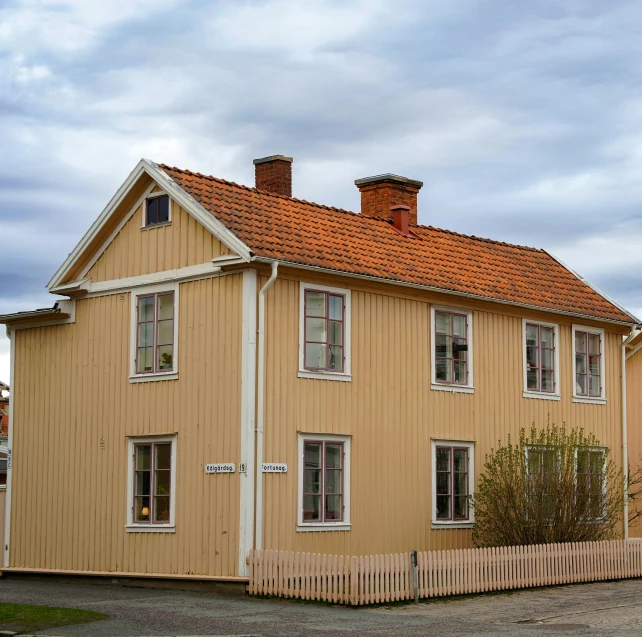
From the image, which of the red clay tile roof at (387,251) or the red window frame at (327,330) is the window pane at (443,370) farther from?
the red window frame at (327,330)

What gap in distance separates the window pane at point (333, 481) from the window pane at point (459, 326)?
4582 mm

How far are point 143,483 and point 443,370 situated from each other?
21.7ft

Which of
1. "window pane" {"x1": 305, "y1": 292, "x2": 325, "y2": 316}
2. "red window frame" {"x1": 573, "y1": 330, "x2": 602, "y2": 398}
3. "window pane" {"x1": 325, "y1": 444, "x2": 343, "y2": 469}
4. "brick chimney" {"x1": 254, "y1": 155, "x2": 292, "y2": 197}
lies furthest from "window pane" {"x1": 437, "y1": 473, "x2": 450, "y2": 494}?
"brick chimney" {"x1": 254, "y1": 155, "x2": 292, "y2": 197}

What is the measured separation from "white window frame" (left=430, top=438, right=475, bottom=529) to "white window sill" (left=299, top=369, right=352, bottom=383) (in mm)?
2799

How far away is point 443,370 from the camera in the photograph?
1012 inches

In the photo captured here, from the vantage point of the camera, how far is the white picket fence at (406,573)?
19.7m

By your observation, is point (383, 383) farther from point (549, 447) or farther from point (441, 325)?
point (549, 447)

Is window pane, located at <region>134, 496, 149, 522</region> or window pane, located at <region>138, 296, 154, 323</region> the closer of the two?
window pane, located at <region>134, 496, 149, 522</region>

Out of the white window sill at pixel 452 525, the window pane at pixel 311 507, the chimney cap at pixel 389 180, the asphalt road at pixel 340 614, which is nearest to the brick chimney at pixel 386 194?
the chimney cap at pixel 389 180

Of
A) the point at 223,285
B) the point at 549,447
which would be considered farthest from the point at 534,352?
the point at 223,285

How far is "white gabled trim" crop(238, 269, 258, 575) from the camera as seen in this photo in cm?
2144

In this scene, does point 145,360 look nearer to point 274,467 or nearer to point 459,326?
point 274,467

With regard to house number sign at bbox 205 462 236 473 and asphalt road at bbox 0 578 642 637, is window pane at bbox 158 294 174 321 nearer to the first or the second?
house number sign at bbox 205 462 236 473

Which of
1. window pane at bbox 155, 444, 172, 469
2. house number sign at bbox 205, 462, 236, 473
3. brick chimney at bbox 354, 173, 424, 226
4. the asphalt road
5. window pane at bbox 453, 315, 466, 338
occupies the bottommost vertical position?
the asphalt road
